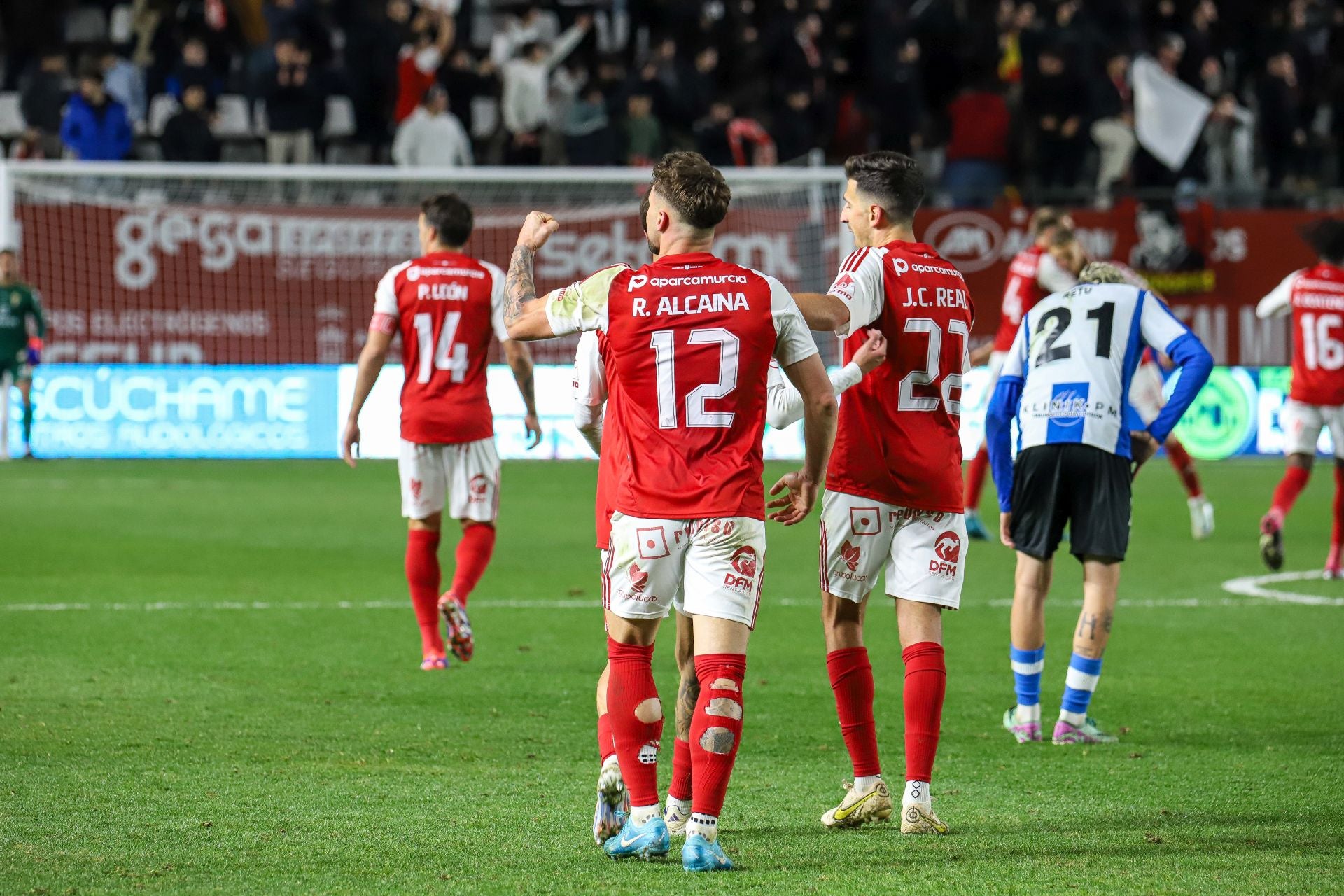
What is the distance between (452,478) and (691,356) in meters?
3.68

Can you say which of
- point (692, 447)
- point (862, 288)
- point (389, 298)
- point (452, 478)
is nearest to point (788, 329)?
point (692, 447)

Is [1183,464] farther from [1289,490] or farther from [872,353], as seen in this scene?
[872,353]

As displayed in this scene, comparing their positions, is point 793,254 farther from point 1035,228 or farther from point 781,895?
point 781,895

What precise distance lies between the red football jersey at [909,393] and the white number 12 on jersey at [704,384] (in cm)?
70

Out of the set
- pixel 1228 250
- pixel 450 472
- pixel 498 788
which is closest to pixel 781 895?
pixel 498 788

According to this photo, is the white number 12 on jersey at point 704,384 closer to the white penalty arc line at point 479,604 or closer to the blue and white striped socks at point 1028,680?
the blue and white striped socks at point 1028,680

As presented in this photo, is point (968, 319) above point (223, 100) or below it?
below

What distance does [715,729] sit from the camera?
4438 millimetres

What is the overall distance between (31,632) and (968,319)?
549 centimetres

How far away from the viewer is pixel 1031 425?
6.47 meters

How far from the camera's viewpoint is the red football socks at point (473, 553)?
7.96 metres

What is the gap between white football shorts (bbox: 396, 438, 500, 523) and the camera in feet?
25.9

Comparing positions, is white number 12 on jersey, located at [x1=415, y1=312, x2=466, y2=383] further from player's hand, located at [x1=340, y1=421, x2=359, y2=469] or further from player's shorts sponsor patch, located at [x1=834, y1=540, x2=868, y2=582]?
player's shorts sponsor patch, located at [x1=834, y1=540, x2=868, y2=582]

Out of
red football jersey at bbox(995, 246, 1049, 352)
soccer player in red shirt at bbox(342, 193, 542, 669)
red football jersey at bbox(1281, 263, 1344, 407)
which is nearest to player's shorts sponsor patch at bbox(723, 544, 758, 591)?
soccer player in red shirt at bbox(342, 193, 542, 669)
